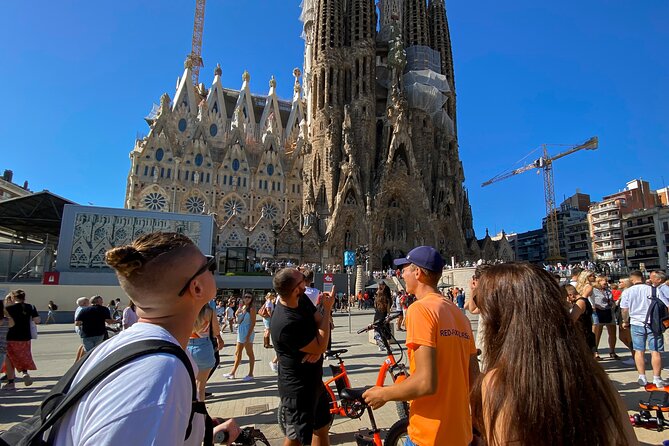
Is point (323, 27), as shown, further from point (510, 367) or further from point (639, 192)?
point (639, 192)

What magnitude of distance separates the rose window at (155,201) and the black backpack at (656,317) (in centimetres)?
3739

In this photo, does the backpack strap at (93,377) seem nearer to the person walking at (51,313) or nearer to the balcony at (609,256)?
the person walking at (51,313)

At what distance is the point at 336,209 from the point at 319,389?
Answer: 1205 inches

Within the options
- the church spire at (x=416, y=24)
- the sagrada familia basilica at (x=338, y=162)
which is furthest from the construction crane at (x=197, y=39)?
the church spire at (x=416, y=24)

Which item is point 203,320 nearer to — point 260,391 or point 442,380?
point 260,391

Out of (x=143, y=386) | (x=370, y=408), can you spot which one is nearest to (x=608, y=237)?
(x=370, y=408)

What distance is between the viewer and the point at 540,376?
1213 mm

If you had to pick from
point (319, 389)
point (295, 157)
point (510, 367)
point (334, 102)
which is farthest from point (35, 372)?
point (295, 157)

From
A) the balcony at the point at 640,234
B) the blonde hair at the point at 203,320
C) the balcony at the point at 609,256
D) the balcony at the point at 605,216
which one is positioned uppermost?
the balcony at the point at 605,216

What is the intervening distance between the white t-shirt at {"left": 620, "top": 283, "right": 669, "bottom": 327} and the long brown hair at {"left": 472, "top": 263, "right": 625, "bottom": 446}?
558 cm

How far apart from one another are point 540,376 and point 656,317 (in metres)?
5.80

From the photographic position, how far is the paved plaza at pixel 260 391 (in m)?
4.30

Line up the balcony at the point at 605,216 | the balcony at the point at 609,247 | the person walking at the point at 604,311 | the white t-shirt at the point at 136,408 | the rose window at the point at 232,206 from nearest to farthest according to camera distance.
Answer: the white t-shirt at the point at 136,408 → the person walking at the point at 604,311 → the rose window at the point at 232,206 → the balcony at the point at 609,247 → the balcony at the point at 605,216

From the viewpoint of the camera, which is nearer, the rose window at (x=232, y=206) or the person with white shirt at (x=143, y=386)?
the person with white shirt at (x=143, y=386)
